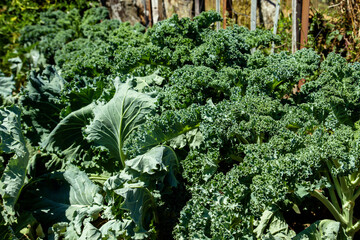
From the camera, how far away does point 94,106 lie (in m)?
3.48

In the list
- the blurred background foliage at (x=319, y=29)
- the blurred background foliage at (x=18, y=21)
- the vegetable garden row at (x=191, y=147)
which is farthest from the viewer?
the blurred background foliage at (x=18, y=21)

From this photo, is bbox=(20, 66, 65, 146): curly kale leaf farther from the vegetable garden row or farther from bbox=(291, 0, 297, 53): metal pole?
bbox=(291, 0, 297, 53): metal pole

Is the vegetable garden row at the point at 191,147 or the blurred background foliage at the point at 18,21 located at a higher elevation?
the blurred background foliage at the point at 18,21

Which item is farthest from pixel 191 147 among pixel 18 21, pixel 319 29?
pixel 18 21

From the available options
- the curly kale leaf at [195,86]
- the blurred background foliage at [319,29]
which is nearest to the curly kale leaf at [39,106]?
the curly kale leaf at [195,86]

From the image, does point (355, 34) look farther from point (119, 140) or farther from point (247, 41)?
point (119, 140)

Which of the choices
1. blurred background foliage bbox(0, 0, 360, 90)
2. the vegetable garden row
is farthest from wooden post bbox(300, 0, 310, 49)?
the vegetable garden row

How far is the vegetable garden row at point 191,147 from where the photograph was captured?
255cm

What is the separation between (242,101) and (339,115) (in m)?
0.83

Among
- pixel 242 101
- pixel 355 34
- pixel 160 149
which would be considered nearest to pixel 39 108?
pixel 160 149

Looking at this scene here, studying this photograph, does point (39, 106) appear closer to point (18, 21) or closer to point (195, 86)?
point (195, 86)

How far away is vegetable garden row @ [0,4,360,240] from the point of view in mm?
2553

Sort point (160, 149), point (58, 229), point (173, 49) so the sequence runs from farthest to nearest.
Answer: point (173, 49)
point (58, 229)
point (160, 149)

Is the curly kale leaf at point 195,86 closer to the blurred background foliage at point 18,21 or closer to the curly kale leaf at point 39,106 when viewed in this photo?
the curly kale leaf at point 39,106
